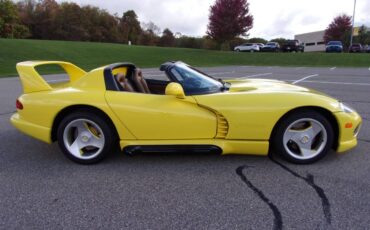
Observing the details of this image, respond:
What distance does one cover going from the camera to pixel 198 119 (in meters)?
3.29

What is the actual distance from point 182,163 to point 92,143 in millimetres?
1045

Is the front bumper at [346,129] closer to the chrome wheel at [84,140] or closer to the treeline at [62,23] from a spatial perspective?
the chrome wheel at [84,140]

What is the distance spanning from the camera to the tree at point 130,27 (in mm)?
69688

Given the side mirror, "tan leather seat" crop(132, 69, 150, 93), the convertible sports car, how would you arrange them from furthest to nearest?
"tan leather seat" crop(132, 69, 150, 93), the convertible sports car, the side mirror

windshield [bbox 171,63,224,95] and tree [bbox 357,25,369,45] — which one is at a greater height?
tree [bbox 357,25,369,45]

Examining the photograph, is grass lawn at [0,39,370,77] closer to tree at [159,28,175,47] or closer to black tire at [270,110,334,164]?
black tire at [270,110,334,164]

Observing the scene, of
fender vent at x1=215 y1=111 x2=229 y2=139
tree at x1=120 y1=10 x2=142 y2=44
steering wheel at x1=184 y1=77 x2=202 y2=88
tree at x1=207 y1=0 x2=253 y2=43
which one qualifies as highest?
tree at x1=120 y1=10 x2=142 y2=44

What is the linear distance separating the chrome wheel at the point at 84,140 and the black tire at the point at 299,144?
1.92m

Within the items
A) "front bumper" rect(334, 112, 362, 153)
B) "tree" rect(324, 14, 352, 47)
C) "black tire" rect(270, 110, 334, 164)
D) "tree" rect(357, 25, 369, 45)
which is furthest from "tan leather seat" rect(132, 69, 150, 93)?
"tree" rect(357, 25, 369, 45)

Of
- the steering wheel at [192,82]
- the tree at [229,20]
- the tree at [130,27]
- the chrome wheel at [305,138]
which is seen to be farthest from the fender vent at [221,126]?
the tree at [130,27]

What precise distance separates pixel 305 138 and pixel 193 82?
1360 millimetres

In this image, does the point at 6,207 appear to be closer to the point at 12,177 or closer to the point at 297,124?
the point at 12,177

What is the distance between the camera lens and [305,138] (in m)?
3.36

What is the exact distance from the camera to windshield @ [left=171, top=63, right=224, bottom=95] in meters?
3.44
